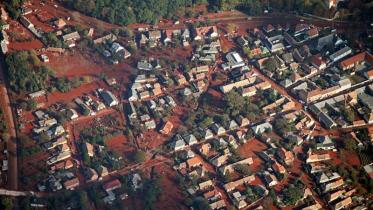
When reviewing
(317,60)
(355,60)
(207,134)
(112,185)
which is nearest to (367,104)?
(355,60)

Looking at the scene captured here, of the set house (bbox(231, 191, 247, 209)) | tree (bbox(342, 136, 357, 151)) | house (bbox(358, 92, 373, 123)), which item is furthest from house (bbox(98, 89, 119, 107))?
house (bbox(358, 92, 373, 123))

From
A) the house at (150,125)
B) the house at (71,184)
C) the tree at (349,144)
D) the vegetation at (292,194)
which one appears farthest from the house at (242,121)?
the house at (71,184)

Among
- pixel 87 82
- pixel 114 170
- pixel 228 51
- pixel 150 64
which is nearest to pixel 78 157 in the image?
pixel 114 170

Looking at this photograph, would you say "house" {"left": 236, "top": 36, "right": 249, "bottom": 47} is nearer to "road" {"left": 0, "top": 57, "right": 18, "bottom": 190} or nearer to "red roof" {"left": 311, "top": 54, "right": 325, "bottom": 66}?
"red roof" {"left": 311, "top": 54, "right": 325, "bottom": 66}

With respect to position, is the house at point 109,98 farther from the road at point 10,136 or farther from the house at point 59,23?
the house at point 59,23

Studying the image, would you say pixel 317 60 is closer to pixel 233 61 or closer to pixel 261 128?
pixel 233 61

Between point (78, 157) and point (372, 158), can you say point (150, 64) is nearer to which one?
point (78, 157)
